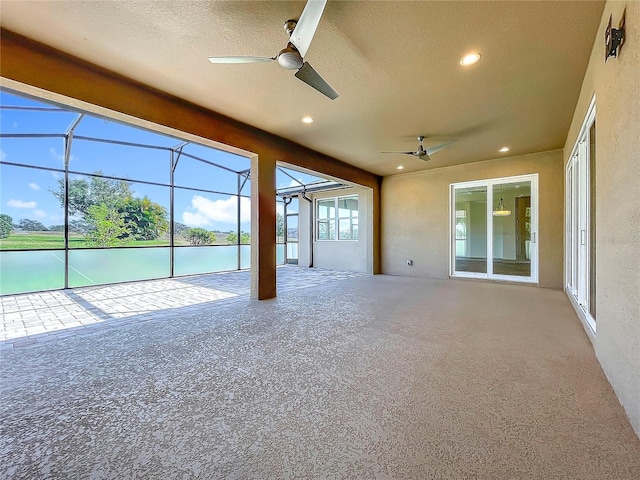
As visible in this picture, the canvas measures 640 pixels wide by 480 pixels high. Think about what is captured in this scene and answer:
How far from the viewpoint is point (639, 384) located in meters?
1.39

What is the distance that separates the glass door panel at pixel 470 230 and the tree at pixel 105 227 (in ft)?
31.5

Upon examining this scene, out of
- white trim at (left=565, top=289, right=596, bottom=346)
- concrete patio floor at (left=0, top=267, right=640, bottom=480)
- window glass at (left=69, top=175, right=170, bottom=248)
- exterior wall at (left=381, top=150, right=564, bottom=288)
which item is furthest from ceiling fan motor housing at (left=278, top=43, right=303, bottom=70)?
window glass at (left=69, top=175, right=170, bottom=248)

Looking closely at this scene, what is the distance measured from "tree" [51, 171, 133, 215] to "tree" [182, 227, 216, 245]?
2.14 meters

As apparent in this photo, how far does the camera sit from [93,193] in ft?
26.3

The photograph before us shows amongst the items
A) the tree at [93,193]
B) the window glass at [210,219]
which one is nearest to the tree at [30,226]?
the tree at [93,193]

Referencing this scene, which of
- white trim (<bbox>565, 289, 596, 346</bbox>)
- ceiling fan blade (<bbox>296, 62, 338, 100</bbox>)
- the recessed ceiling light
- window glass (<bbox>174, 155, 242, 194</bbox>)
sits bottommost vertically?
white trim (<bbox>565, 289, 596, 346</bbox>)

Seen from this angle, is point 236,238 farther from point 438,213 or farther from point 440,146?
point 440,146

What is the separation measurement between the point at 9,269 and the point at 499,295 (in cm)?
915

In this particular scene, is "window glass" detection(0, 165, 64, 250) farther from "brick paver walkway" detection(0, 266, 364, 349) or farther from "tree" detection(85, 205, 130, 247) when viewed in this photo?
"brick paver walkway" detection(0, 266, 364, 349)

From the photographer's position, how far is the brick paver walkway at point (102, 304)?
3.14m

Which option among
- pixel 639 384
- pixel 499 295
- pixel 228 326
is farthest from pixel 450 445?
pixel 499 295

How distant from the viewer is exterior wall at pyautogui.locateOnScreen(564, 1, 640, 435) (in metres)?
1.47

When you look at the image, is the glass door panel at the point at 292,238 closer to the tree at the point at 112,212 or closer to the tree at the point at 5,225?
the tree at the point at 112,212

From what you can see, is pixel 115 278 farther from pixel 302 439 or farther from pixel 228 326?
pixel 302 439
